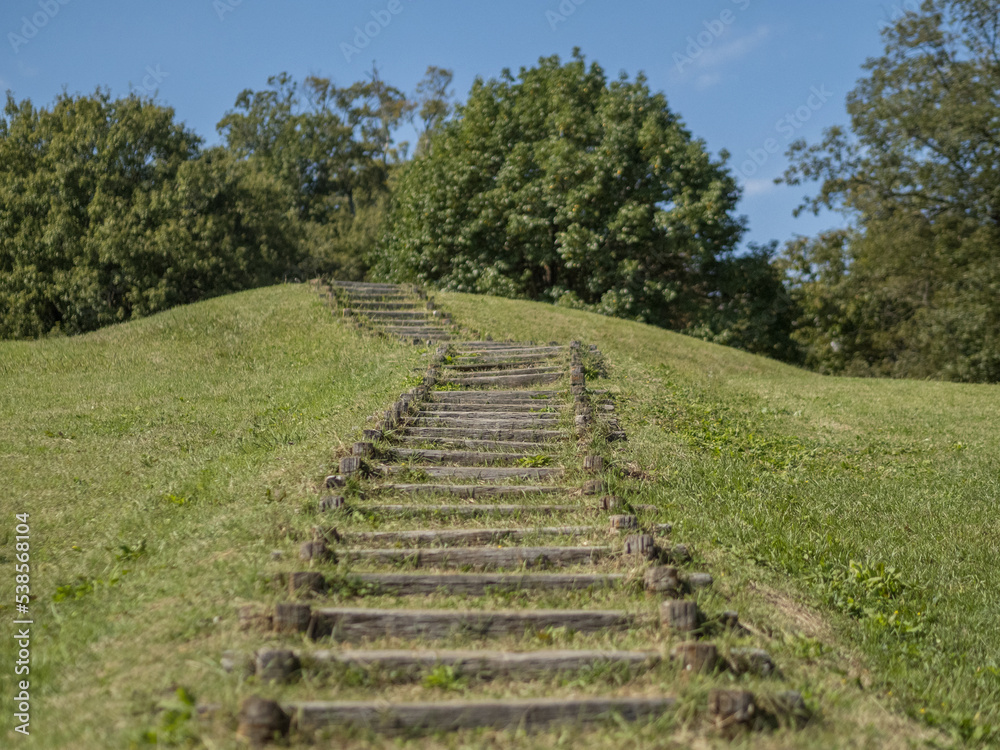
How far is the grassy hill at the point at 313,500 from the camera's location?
5.70m

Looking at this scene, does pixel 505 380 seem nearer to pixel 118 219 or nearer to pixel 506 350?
pixel 506 350

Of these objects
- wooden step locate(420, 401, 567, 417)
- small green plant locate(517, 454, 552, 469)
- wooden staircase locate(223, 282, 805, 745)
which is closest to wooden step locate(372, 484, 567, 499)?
wooden staircase locate(223, 282, 805, 745)

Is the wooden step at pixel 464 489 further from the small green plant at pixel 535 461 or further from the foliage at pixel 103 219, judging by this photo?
the foliage at pixel 103 219

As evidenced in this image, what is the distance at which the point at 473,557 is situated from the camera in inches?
286

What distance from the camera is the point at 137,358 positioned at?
20.9m

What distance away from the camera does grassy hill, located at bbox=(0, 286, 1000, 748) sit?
18.7 feet

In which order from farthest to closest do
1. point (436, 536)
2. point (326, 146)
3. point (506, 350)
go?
point (326, 146)
point (506, 350)
point (436, 536)

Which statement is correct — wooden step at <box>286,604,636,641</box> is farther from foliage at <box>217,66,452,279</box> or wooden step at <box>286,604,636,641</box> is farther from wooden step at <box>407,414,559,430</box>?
foliage at <box>217,66,452,279</box>

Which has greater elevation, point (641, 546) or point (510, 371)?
point (510, 371)

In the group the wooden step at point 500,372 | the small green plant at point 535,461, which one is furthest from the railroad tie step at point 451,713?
the wooden step at point 500,372

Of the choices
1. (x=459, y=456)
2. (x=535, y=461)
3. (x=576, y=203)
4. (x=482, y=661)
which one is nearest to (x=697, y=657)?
(x=482, y=661)

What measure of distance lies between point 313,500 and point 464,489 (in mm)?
1742

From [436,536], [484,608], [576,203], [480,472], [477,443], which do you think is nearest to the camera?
[484,608]

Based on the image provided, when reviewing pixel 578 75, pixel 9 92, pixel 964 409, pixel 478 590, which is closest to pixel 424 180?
pixel 578 75
